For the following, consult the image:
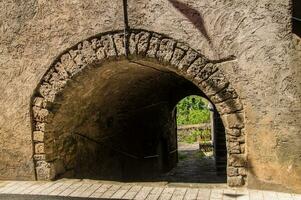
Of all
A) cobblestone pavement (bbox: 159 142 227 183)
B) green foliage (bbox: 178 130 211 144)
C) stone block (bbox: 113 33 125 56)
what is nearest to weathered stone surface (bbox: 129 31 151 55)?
stone block (bbox: 113 33 125 56)

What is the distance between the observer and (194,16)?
17.7ft

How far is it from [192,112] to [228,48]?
59.0 ft

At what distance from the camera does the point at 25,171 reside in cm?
630

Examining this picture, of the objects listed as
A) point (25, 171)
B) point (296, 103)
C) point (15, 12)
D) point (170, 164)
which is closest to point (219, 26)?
point (296, 103)

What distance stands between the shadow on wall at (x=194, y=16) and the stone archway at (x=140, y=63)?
12.2 inches

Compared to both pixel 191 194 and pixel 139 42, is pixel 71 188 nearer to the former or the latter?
pixel 191 194

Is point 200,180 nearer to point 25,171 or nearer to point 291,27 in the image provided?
point 25,171

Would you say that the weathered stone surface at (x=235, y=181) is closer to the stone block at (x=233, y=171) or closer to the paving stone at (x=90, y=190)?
the stone block at (x=233, y=171)

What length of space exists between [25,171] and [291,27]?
15.4 feet

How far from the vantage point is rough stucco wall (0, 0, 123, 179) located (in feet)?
19.8

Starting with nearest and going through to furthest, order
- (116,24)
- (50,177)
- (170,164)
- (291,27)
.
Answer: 1. (291,27)
2. (116,24)
3. (50,177)
4. (170,164)

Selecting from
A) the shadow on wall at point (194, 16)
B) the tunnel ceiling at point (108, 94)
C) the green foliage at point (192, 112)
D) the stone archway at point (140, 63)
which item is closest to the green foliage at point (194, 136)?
the green foliage at point (192, 112)

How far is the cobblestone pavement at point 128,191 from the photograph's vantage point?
16.3 ft

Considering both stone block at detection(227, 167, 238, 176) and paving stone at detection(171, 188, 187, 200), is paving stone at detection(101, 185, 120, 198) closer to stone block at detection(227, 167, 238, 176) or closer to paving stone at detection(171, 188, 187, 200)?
paving stone at detection(171, 188, 187, 200)
